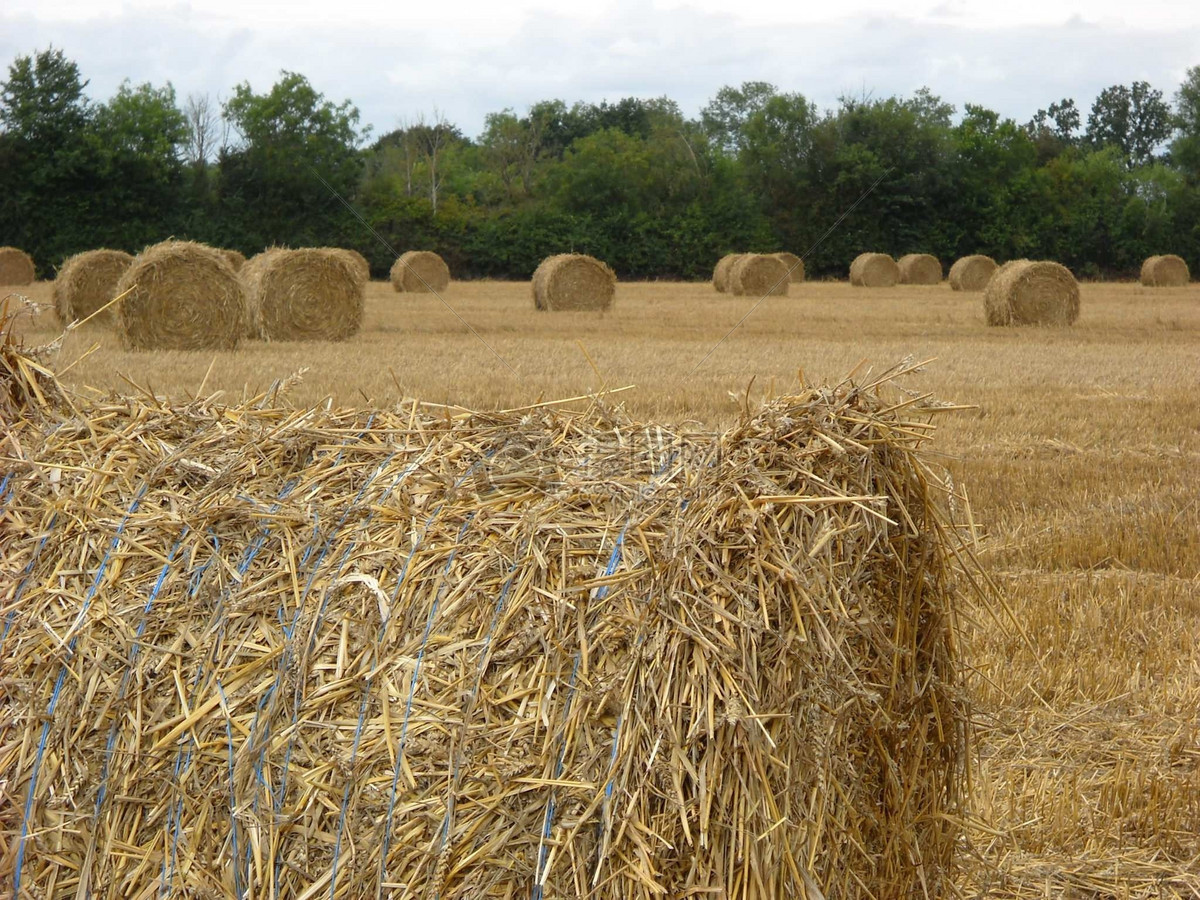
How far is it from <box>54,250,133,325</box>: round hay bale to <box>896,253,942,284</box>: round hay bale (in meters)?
25.3

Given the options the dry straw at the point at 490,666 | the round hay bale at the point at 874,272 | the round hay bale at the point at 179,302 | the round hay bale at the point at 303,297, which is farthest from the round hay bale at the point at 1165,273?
the dry straw at the point at 490,666

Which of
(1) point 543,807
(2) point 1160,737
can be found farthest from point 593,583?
(2) point 1160,737

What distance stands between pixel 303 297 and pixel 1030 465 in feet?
38.2

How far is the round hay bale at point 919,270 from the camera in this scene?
125 ft

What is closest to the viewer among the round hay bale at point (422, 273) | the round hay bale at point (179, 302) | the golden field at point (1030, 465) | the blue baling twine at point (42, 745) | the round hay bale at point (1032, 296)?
the blue baling twine at point (42, 745)

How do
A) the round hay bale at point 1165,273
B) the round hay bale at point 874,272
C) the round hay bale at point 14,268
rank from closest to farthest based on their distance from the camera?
1. the round hay bale at point 14,268
2. the round hay bale at point 874,272
3. the round hay bale at point 1165,273

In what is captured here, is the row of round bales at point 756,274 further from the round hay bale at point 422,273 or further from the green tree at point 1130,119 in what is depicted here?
the green tree at point 1130,119

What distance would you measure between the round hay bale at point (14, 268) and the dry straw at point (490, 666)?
103ft

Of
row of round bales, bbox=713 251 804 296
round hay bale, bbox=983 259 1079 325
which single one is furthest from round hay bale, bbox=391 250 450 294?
round hay bale, bbox=983 259 1079 325

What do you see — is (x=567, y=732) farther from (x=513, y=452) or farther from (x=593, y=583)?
(x=513, y=452)

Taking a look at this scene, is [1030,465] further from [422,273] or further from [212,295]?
[422,273]

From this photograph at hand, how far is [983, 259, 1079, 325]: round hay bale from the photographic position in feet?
70.0

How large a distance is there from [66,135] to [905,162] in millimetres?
30299

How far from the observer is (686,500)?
273cm
